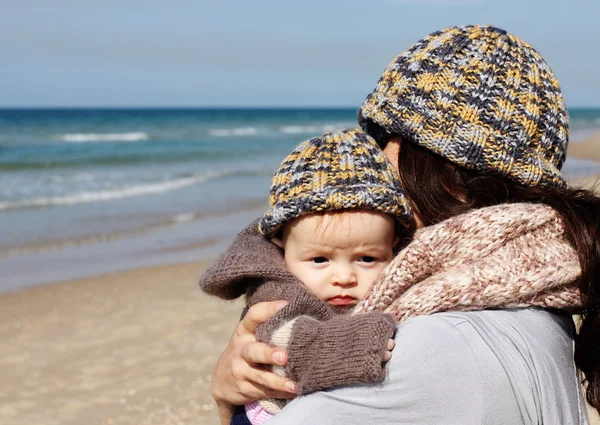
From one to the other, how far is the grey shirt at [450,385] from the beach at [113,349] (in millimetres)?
3319

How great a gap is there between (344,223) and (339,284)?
0.19 metres

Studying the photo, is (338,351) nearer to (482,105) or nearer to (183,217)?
(482,105)

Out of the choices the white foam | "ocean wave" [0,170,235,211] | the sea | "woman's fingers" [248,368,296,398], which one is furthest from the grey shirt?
"ocean wave" [0,170,235,211]

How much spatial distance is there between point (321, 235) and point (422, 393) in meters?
0.75

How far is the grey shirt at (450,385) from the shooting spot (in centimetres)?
149

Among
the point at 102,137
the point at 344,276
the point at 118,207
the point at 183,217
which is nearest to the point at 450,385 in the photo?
the point at 344,276

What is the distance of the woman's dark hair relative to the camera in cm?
180

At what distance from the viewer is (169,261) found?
8.81 meters

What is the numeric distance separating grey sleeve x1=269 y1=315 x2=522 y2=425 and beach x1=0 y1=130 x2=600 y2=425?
3.45m

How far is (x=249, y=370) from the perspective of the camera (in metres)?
1.90

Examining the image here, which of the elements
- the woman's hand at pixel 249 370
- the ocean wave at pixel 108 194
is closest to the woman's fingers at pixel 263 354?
the woman's hand at pixel 249 370

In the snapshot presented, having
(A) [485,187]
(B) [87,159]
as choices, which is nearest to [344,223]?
(A) [485,187]

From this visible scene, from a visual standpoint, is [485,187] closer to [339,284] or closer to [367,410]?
[339,284]

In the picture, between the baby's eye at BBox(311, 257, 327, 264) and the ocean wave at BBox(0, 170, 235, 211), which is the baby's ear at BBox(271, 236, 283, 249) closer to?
the baby's eye at BBox(311, 257, 327, 264)
